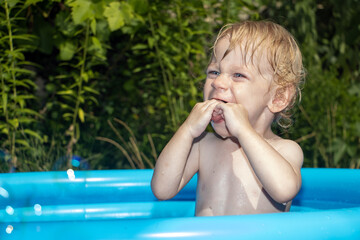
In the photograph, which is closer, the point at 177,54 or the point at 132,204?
the point at 132,204

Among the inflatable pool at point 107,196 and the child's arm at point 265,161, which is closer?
the child's arm at point 265,161

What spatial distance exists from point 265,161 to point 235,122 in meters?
0.16

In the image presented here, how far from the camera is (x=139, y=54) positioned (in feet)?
11.3

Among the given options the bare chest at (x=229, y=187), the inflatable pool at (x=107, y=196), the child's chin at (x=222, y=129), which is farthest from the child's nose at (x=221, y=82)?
the inflatable pool at (x=107, y=196)

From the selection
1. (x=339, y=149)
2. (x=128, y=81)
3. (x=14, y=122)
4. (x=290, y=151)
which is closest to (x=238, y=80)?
(x=290, y=151)

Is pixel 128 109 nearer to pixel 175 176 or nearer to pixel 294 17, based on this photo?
pixel 294 17

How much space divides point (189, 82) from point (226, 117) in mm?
1773

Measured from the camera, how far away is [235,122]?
5.19ft

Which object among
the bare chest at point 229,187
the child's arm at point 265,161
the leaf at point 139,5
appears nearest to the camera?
the child's arm at point 265,161

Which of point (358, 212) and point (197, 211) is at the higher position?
point (358, 212)

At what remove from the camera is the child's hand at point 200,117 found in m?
1.64

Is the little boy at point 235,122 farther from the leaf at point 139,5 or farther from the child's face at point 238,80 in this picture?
the leaf at point 139,5

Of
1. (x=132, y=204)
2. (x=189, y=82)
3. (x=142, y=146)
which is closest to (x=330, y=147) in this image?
(x=189, y=82)

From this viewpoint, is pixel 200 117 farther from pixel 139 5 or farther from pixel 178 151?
pixel 139 5
